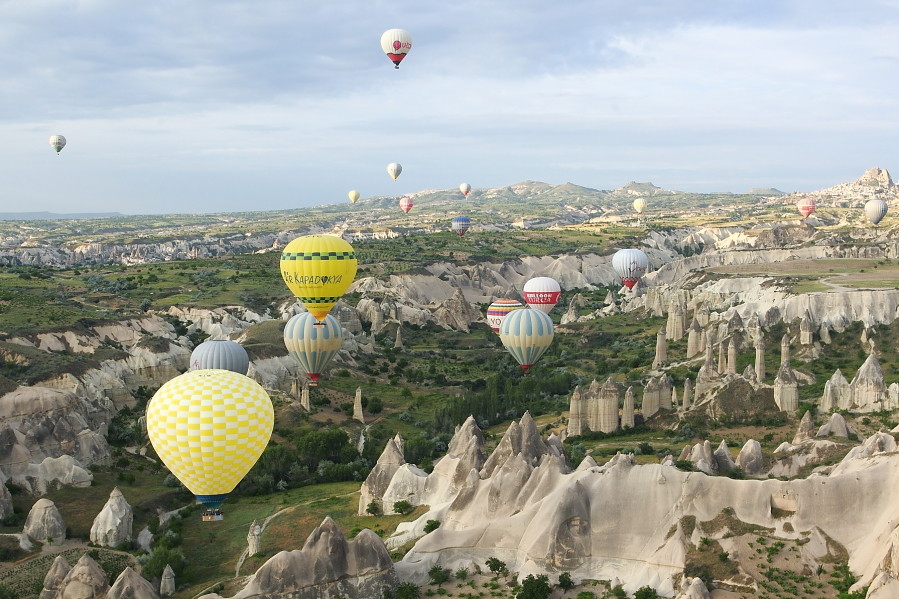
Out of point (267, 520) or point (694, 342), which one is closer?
point (267, 520)

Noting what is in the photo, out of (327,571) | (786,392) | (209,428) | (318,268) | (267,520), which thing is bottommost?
(267,520)

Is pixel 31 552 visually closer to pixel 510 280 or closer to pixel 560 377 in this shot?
pixel 560 377

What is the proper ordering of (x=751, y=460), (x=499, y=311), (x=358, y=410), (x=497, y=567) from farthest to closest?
Result: (x=499, y=311) → (x=358, y=410) → (x=751, y=460) → (x=497, y=567)

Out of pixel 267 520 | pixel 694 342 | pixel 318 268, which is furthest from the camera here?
pixel 694 342

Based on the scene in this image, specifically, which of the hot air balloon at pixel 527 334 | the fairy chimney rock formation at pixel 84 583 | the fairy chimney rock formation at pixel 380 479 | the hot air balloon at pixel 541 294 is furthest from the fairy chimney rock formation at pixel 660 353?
the fairy chimney rock formation at pixel 84 583

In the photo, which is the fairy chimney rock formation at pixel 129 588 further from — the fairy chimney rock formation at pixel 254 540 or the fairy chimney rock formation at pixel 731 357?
the fairy chimney rock formation at pixel 731 357

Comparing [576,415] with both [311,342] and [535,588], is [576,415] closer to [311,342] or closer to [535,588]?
[311,342]

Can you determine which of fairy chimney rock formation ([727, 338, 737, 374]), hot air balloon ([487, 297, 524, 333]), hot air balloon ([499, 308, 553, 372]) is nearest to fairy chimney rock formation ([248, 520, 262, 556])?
hot air balloon ([499, 308, 553, 372])

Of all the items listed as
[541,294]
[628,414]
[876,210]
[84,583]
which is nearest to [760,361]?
[628,414]

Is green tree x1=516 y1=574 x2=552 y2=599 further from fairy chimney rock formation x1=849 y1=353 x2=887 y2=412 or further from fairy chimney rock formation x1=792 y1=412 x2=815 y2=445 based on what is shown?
fairy chimney rock formation x1=849 y1=353 x2=887 y2=412
